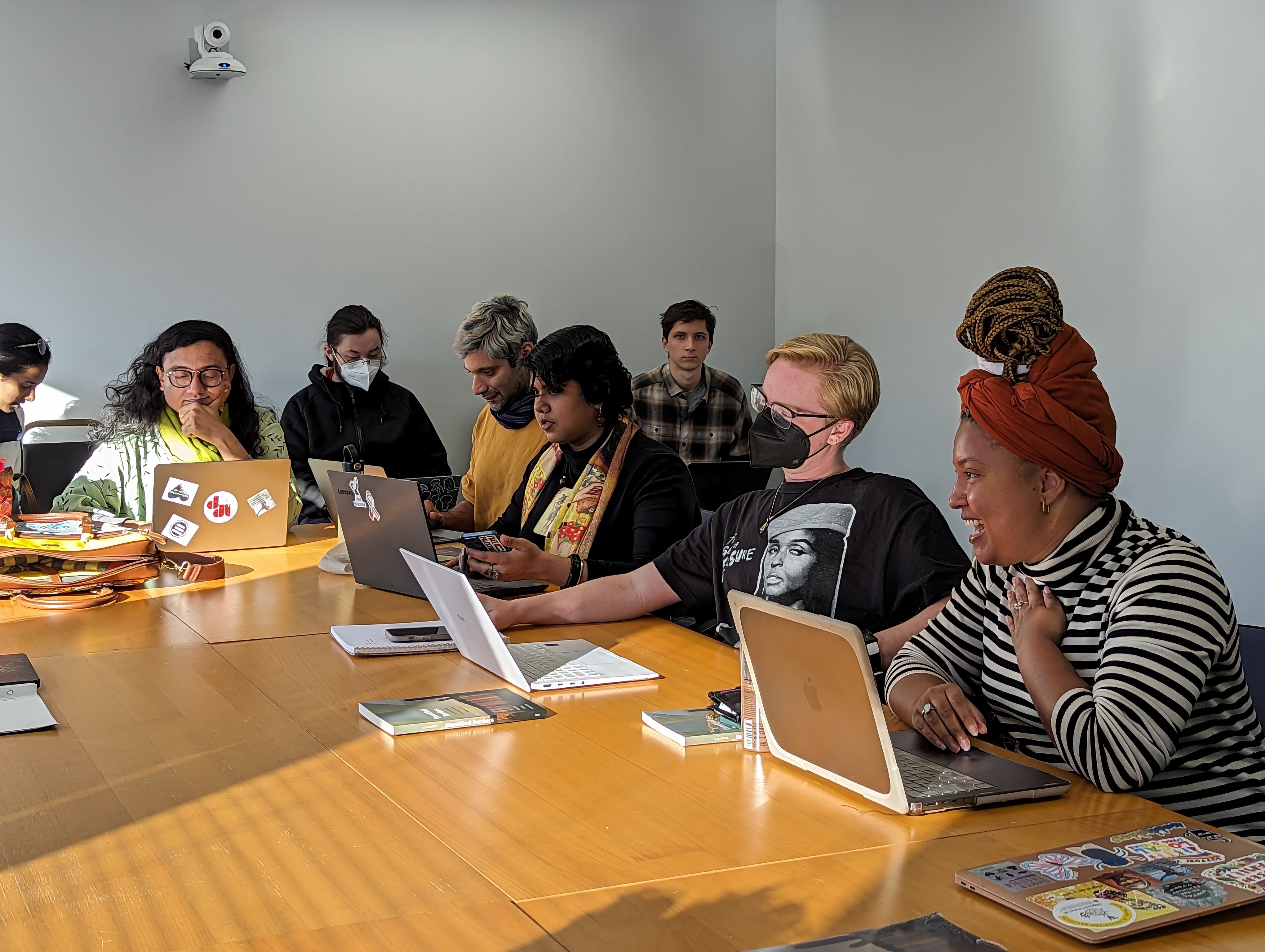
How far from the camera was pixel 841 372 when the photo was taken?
2.38 meters

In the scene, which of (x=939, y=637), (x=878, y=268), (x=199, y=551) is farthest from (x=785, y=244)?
(x=939, y=637)

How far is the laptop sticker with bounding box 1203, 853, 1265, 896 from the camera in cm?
112

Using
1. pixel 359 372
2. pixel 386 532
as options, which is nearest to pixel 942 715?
pixel 386 532

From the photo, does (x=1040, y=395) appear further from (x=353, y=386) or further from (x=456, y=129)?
(x=456, y=129)

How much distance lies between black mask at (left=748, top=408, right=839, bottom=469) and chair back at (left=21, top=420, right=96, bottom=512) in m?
2.78

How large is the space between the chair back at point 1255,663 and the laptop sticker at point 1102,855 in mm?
640

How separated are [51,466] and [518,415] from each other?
1662mm

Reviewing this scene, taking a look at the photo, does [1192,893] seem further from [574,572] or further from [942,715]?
[574,572]

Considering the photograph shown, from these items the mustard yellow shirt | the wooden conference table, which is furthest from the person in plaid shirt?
the wooden conference table

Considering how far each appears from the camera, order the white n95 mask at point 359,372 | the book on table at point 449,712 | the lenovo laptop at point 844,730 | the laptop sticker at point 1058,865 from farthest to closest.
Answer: the white n95 mask at point 359,372, the book on table at point 449,712, the lenovo laptop at point 844,730, the laptop sticker at point 1058,865

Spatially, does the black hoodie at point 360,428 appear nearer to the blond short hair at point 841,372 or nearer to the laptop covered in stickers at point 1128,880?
the blond short hair at point 841,372

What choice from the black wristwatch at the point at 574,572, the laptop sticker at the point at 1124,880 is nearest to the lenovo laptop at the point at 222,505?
the black wristwatch at the point at 574,572

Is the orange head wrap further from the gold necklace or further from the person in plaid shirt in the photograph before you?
the person in plaid shirt

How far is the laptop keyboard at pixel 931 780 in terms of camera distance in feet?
4.60
